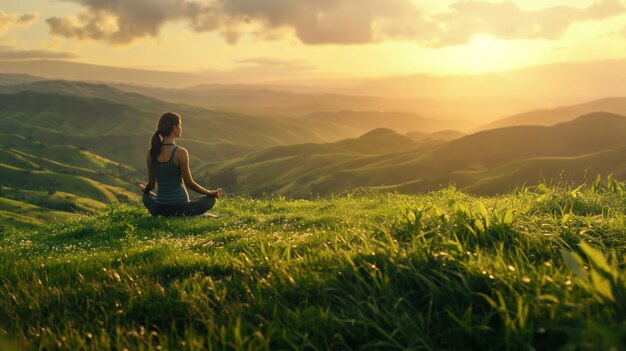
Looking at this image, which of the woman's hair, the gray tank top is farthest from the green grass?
the gray tank top

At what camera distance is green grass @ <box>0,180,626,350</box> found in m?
3.89

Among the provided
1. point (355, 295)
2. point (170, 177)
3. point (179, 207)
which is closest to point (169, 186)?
point (170, 177)

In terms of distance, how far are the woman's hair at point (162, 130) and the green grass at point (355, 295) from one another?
6724mm

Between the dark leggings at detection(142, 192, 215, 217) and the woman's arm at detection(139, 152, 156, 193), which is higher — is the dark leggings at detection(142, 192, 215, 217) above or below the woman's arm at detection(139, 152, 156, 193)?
below

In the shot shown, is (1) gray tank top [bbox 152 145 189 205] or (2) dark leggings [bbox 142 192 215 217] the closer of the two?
(1) gray tank top [bbox 152 145 189 205]

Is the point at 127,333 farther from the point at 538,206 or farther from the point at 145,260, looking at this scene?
the point at 538,206

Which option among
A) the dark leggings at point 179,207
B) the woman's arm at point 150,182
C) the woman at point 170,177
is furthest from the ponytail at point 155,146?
the dark leggings at point 179,207

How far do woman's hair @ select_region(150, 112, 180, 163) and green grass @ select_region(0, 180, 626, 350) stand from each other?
6724 millimetres

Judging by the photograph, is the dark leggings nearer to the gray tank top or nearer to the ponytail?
the gray tank top

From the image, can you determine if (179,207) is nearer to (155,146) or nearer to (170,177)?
(170,177)

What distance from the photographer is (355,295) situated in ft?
15.4

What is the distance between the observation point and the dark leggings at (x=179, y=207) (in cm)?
1459

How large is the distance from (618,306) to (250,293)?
3.26 meters

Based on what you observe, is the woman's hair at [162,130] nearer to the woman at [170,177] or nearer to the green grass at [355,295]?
the woman at [170,177]
